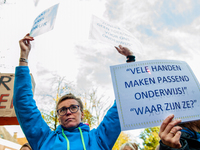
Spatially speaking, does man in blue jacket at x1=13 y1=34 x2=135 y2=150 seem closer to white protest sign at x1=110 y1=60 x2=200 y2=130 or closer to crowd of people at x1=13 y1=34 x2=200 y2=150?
crowd of people at x1=13 y1=34 x2=200 y2=150

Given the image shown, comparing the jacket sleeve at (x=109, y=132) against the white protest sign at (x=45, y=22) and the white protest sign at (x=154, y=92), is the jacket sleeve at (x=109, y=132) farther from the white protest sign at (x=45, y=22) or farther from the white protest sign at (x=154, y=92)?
the white protest sign at (x=45, y=22)

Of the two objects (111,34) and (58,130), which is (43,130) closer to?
(58,130)

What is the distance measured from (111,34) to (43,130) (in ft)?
4.77

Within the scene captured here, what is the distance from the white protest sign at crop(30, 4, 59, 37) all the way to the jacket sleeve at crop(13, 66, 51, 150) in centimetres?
62

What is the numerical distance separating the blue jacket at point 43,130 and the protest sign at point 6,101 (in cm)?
285

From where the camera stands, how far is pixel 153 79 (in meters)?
1.36

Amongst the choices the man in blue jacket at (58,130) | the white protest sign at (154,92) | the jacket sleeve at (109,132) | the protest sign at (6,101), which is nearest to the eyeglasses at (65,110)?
the man in blue jacket at (58,130)

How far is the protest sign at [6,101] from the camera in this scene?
380 cm

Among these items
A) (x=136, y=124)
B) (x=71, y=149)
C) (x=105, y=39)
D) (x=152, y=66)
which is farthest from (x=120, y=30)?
(x=71, y=149)

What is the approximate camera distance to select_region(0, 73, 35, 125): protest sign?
3805 mm

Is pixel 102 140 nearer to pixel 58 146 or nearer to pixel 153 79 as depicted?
pixel 58 146

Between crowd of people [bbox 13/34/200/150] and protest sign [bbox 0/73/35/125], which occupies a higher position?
protest sign [bbox 0/73/35/125]

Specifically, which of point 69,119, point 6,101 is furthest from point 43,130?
point 6,101

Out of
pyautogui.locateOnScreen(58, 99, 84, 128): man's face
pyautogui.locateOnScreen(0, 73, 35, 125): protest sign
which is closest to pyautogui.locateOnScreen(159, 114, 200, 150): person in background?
pyautogui.locateOnScreen(58, 99, 84, 128): man's face
